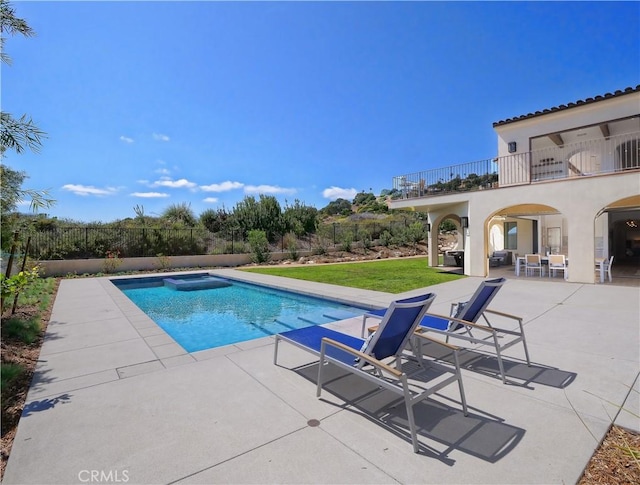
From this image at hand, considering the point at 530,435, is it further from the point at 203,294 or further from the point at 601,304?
the point at 203,294

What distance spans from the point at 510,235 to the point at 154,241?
78.8ft

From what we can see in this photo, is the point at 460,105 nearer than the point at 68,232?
No

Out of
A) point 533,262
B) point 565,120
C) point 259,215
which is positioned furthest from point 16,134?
point 259,215

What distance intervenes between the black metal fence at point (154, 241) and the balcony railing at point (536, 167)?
10.8 m

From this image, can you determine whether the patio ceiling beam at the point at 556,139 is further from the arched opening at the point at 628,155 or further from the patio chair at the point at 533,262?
the patio chair at the point at 533,262

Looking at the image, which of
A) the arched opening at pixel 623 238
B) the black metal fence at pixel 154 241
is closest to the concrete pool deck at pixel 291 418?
the black metal fence at pixel 154 241

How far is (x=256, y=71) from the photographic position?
43.5 feet

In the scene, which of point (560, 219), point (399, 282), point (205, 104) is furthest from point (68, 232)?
point (560, 219)

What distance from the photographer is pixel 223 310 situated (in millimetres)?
9859

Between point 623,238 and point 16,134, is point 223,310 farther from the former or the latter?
point 623,238

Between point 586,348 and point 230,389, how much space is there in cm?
526

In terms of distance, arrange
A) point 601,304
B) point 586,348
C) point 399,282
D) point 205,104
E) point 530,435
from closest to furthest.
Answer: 1. point 530,435
2. point 586,348
3. point 601,304
4. point 399,282
5. point 205,104
